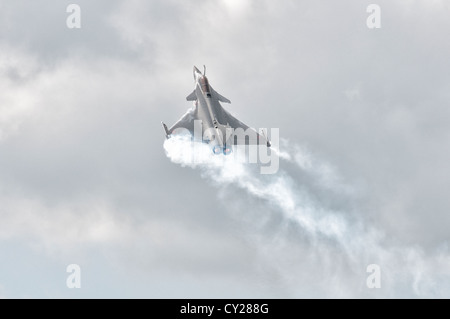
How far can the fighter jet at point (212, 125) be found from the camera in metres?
128

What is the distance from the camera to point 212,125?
13100 centimetres

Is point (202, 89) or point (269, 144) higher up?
point (202, 89)

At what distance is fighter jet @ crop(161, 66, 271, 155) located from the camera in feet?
420
